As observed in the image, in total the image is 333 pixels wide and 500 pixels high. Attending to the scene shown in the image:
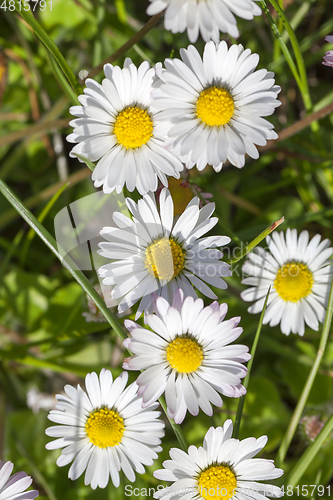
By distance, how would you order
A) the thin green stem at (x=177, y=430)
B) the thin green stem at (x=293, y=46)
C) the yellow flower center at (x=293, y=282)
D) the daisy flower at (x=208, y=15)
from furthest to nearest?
the yellow flower center at (x=293, y=282) → the thin green stem at (x=293, y=46) → the thin green stem at (x=177, y=430) → the daisy flower at (x=208, y=15)

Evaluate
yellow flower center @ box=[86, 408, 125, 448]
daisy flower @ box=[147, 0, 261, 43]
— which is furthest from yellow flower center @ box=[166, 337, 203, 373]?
daisy flower @ box=[147, 0, 261, 43]

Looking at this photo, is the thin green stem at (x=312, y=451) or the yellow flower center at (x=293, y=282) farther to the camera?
the yellow flower center at (x=293, y=282)

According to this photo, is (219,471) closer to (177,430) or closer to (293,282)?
(177,430)

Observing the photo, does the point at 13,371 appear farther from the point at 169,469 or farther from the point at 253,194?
the point at 253,194

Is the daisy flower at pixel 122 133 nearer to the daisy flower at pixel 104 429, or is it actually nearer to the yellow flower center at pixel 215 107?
the yellow flower center at pixel 215 107

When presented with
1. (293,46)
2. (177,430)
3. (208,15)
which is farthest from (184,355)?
(293,46)

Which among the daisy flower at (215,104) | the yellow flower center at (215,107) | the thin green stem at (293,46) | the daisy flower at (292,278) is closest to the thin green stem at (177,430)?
the daisy flower at (292,278)
